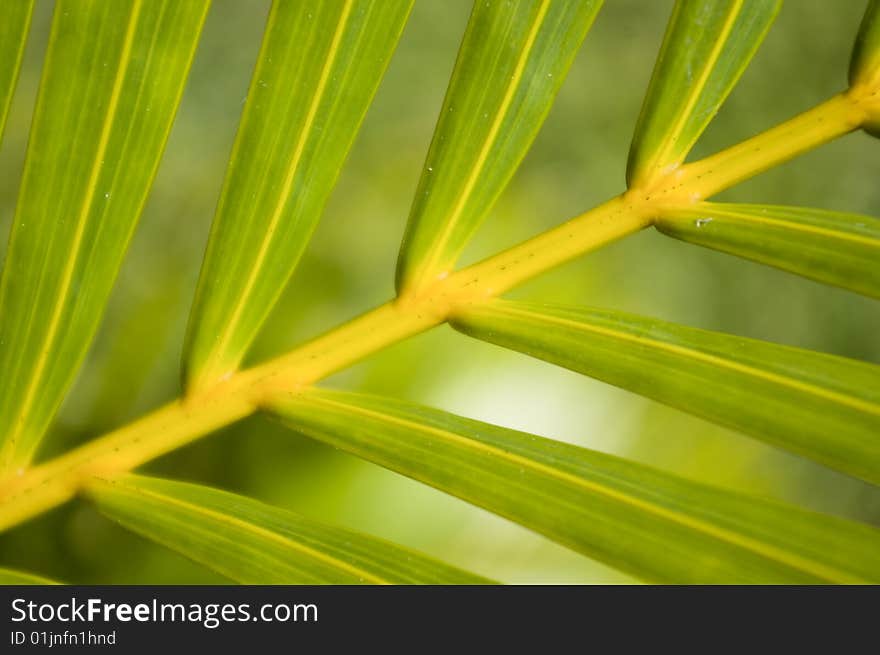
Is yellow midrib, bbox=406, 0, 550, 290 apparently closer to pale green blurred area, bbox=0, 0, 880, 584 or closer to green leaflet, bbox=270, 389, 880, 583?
green leaflet, bbox=270, 389, 880, 583

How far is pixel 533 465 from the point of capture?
1.30ft

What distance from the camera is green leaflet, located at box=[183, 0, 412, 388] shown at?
41 centimetres

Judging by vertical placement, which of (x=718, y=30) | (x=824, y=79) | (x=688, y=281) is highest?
(x=824, y=79)

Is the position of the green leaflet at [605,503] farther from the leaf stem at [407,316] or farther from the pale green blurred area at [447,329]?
the pale green blurred area at [447,329]

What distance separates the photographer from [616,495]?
1.26 feet

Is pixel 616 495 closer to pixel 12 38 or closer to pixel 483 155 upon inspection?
pixel 483 155

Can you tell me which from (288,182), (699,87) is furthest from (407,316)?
(699,87)

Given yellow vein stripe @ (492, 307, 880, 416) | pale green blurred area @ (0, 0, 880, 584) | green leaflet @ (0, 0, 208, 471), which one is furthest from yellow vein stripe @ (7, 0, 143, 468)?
pale green blurred area @ (0, 0, 880, 584)

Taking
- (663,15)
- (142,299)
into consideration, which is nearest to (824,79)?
(663,15)

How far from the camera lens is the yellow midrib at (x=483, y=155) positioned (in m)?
0.41

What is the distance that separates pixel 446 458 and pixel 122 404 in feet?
1.69

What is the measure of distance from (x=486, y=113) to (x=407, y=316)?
4.8 inches
